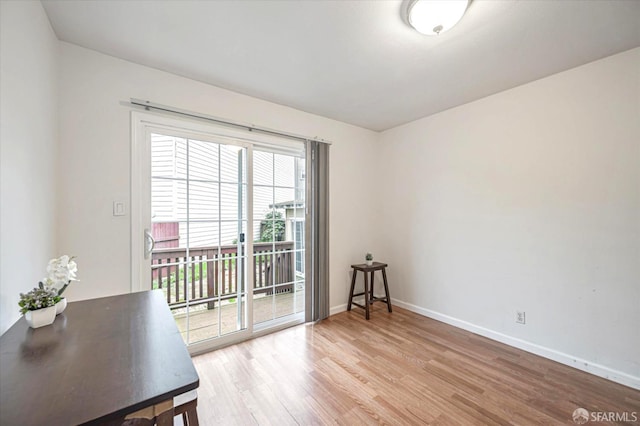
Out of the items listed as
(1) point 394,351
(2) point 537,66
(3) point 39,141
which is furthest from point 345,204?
(3) point 39,141

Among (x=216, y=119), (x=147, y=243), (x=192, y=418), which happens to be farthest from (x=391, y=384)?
(x=216, y=119)

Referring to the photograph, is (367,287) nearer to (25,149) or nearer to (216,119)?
(216,119)

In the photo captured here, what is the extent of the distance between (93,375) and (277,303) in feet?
7.70

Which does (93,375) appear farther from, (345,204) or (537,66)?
(537,66)

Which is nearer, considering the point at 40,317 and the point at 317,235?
the point at 40,317

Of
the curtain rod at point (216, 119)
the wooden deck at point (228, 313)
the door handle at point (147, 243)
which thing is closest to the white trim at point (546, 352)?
the wooden deck at point (228, 313)

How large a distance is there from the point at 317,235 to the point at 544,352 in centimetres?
236

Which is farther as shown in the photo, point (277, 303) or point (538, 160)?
point (277, 303)

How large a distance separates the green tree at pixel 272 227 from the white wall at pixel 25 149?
5.32ft

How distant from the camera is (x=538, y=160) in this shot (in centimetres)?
236

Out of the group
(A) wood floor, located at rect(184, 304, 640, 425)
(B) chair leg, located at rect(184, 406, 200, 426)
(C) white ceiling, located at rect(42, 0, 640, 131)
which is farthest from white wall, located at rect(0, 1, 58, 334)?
(A) wood floor, located at rect(184, 304, 640, 425)

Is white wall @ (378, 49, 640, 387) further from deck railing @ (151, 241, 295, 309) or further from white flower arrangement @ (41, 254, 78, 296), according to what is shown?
white flower arrangement @ (41, 254, 78, 296)

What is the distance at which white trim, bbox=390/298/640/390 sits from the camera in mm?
1943

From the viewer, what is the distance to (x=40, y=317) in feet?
3.51
